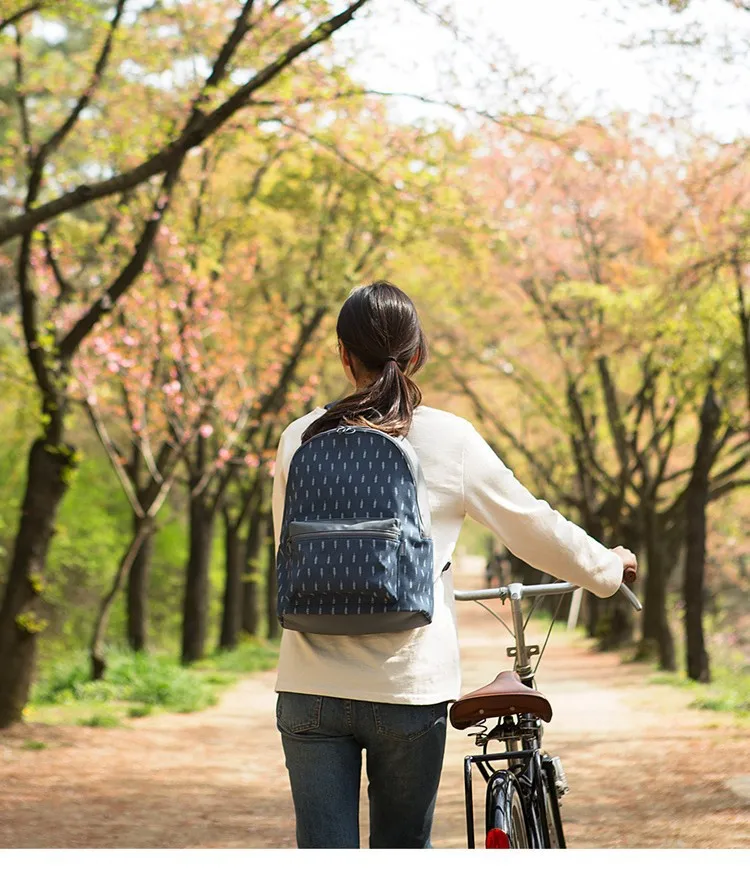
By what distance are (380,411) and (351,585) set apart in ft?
1.31

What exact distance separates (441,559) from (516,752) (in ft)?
2.18

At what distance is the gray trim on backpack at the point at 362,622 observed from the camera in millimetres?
2553

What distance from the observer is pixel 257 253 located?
755 inches

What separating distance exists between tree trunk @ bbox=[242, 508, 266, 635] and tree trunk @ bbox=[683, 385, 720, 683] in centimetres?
1170

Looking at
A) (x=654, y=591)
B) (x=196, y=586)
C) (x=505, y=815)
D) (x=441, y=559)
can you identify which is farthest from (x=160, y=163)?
(x=654, y=591)

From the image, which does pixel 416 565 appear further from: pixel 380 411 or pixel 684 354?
pixel 684 354

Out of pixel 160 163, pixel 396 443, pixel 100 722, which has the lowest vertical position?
pixel 100 722

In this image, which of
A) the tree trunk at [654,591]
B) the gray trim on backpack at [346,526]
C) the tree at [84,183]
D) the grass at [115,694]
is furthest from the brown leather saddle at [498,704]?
the tree trunk at [654,591]

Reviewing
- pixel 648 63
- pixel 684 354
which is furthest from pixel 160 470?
pixel 648 63

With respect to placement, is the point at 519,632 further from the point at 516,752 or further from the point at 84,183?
the point at 84,183

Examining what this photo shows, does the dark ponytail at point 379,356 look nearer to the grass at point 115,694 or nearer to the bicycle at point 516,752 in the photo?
the bicycle at point 516,752

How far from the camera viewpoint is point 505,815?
287 cm

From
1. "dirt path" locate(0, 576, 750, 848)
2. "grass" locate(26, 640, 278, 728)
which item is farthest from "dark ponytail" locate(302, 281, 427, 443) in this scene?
"grass" locate(26, 640, 278, 728)

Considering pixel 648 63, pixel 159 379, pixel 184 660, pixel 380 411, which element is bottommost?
pixel 184 660
